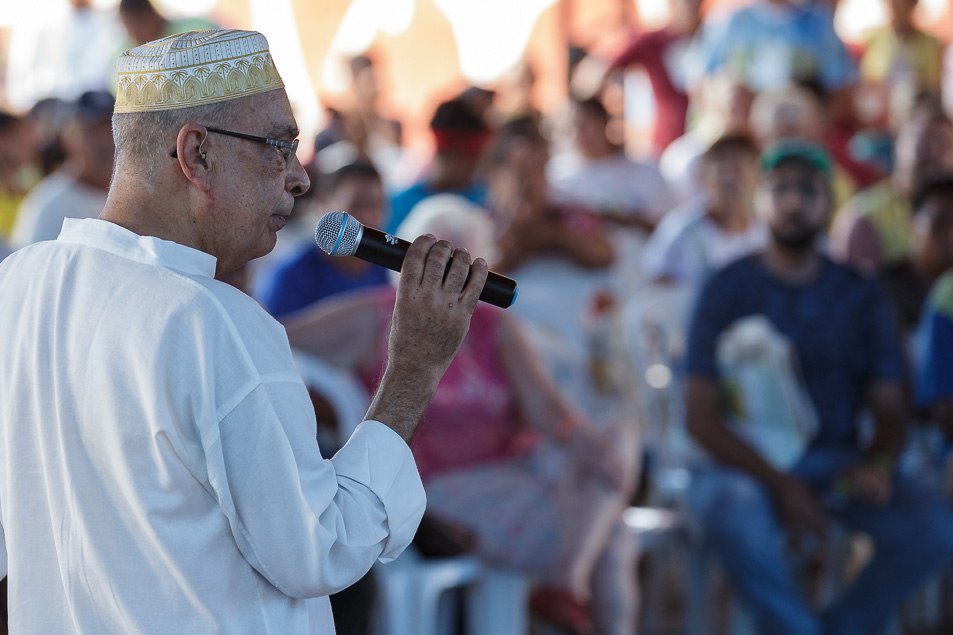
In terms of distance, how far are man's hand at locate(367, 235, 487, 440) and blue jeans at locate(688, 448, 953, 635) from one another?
2847mm

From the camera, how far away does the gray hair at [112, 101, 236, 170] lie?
5.45 ft

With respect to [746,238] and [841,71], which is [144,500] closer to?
[746,238]

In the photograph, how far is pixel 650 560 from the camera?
5008mm

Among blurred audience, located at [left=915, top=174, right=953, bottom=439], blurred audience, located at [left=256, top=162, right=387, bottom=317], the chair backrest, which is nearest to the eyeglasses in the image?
blurred audience, located at [left=256, top=162, right=387, bottom=317]

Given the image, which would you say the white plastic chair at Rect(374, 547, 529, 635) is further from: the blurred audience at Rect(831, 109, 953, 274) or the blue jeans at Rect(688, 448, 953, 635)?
the blurred audience at Rect(831, 109, 953, 274)

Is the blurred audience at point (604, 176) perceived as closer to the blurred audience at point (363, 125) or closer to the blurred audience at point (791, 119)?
the blurred audience at point (791, 119)

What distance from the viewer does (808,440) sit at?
4625 millimetres

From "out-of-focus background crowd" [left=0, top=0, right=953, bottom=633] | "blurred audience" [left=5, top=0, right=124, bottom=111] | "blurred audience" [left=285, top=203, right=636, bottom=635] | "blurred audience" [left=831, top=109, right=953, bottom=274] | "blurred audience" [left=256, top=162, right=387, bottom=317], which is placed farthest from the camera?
"blurred audience" [left=5, top=0, right=124, bottom=111]

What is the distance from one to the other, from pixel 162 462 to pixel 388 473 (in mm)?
301

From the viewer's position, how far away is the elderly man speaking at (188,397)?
5.15 feet

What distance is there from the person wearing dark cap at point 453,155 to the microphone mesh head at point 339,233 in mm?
3979

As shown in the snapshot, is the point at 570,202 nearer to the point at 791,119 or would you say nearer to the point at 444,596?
the point at 791,119

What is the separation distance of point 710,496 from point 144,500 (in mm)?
3192

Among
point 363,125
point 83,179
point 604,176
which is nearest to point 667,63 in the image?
point 604,176
